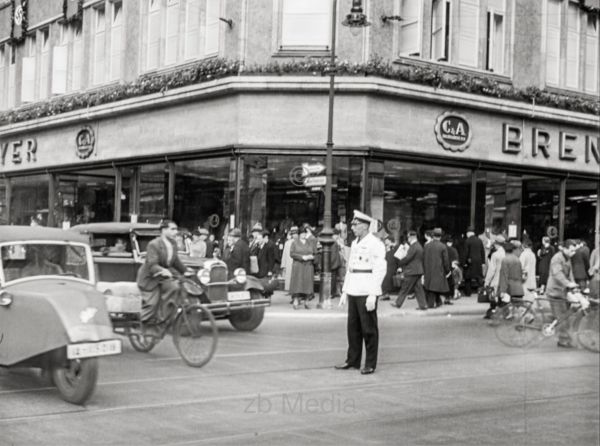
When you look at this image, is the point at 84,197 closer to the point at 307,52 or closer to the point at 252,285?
the point at 252,285

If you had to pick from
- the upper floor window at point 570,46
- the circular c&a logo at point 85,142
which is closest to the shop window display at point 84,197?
the circular c&a logo at point 85,142

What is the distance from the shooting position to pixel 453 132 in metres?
22.2

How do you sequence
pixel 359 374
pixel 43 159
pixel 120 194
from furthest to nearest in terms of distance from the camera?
pixel 120 194, pixel 43 159, pixel 359 374

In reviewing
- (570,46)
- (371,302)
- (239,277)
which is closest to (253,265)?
(239,277)

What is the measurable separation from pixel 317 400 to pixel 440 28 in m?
16.1

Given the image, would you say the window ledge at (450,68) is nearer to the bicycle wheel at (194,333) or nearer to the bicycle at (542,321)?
the bicycle at (542,321)

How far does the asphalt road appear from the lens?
20.0 ft

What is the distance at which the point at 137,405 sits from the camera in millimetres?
7051

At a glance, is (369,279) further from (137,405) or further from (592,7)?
(592,7)

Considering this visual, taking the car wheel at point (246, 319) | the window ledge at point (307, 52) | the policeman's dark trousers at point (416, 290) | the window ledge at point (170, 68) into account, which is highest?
the window ledge at point (307, 52)

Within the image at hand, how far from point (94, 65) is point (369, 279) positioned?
11572mm

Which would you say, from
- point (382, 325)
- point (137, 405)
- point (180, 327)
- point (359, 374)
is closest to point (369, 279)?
point (359, 374)

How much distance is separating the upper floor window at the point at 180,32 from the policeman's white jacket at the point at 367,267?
13.7m

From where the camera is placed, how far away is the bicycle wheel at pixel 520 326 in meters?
12.2
